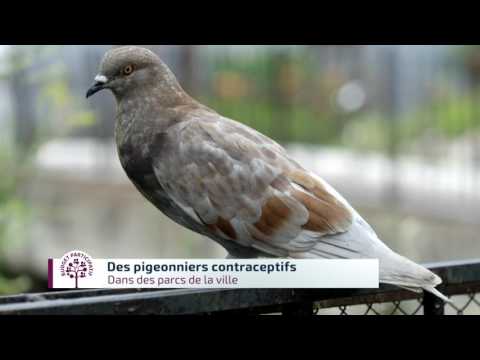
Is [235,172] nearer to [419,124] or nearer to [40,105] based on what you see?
[40,105]

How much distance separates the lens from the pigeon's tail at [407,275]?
3.66m

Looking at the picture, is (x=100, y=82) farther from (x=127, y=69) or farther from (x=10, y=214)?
(x=10, y=214)

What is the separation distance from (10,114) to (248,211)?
282cm

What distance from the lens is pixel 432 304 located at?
381 centimetres

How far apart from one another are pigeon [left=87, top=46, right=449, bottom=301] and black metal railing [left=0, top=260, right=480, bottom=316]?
7.5 inches

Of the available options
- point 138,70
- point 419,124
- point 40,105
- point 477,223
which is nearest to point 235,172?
point 138,70

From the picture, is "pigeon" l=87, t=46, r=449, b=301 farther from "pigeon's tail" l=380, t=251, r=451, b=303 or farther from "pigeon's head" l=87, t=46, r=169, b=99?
Result: "pigeon's tail" l=380, t=251, r=451, b=303

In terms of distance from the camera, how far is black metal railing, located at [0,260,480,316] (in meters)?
3.23

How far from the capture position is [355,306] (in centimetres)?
410

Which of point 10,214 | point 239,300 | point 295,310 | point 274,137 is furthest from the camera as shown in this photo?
point 274,137
